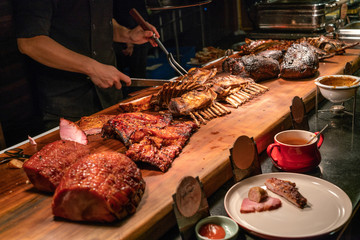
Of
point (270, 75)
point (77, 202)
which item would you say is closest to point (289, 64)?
point (270, 75)

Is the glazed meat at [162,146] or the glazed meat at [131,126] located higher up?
the glazed meat at [131,126]

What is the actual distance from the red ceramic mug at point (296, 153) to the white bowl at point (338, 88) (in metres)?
0.67

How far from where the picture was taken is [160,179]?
214cm

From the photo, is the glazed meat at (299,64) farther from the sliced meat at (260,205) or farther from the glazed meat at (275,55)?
the sliced meat at (260,205)

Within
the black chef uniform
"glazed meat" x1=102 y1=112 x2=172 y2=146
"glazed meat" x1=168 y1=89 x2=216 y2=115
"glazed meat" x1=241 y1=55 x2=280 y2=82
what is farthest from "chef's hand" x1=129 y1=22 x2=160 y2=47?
"glazed meat" x1=102 y1=112 x2=172 y2=146

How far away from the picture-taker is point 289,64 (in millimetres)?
3643

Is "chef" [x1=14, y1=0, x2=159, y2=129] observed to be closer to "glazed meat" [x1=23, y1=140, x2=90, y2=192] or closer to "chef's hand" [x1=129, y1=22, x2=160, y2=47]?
"chef's hand" [x1=129, y1=22, x2=160, y2=47]

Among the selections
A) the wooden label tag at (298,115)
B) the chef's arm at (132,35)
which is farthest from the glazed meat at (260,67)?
the chef's arm at (132,35)

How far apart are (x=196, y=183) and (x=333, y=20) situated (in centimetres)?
457

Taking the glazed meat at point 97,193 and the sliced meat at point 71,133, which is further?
the sliced meat at point 71,133

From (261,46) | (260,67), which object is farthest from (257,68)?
(261,46)

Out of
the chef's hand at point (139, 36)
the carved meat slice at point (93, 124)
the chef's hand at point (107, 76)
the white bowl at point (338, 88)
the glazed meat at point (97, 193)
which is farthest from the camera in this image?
the chef's hand at point (139, 36)

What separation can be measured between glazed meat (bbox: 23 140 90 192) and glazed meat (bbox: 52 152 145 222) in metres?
0.26

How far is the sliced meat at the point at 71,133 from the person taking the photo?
2.74 meters
